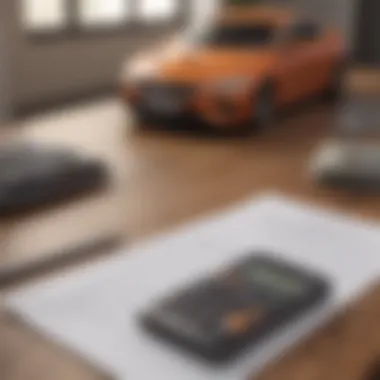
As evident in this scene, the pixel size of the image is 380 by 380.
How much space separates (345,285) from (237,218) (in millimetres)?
143

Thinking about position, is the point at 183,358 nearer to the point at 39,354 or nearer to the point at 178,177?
the point at 39,354

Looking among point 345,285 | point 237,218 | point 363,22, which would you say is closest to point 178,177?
point 237,218

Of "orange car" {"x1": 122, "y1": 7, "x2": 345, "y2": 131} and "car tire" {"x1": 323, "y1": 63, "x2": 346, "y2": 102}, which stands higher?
"orange car" {"x1": 122, "y1": 7, "x2": 345, "y2": 131}

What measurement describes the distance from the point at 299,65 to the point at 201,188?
0.34 metres

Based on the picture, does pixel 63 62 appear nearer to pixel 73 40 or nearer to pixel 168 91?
pixel 73 40

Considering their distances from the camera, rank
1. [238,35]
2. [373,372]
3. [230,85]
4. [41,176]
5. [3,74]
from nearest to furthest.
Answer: [373,372]
[41,176]
[230,85]
[238,35]
[3,74]

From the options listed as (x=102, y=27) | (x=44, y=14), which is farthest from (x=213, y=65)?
(x=102, y=27)

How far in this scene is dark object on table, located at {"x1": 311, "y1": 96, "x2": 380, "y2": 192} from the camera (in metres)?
0.71

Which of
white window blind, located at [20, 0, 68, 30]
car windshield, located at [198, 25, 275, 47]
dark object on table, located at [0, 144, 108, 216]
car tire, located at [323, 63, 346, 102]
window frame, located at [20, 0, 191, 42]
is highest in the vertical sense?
car windshield, located at [198, 25, 275, 47]

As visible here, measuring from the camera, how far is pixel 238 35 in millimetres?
1015

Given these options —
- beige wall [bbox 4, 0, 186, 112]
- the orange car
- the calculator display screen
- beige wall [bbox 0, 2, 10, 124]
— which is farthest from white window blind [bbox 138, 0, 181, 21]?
the calculator display screen

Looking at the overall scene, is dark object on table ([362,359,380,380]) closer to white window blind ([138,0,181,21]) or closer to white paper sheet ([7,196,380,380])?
white paper sheet ([7,196,380,380])

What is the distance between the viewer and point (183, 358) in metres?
0.41

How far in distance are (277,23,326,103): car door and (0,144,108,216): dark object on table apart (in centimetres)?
33
